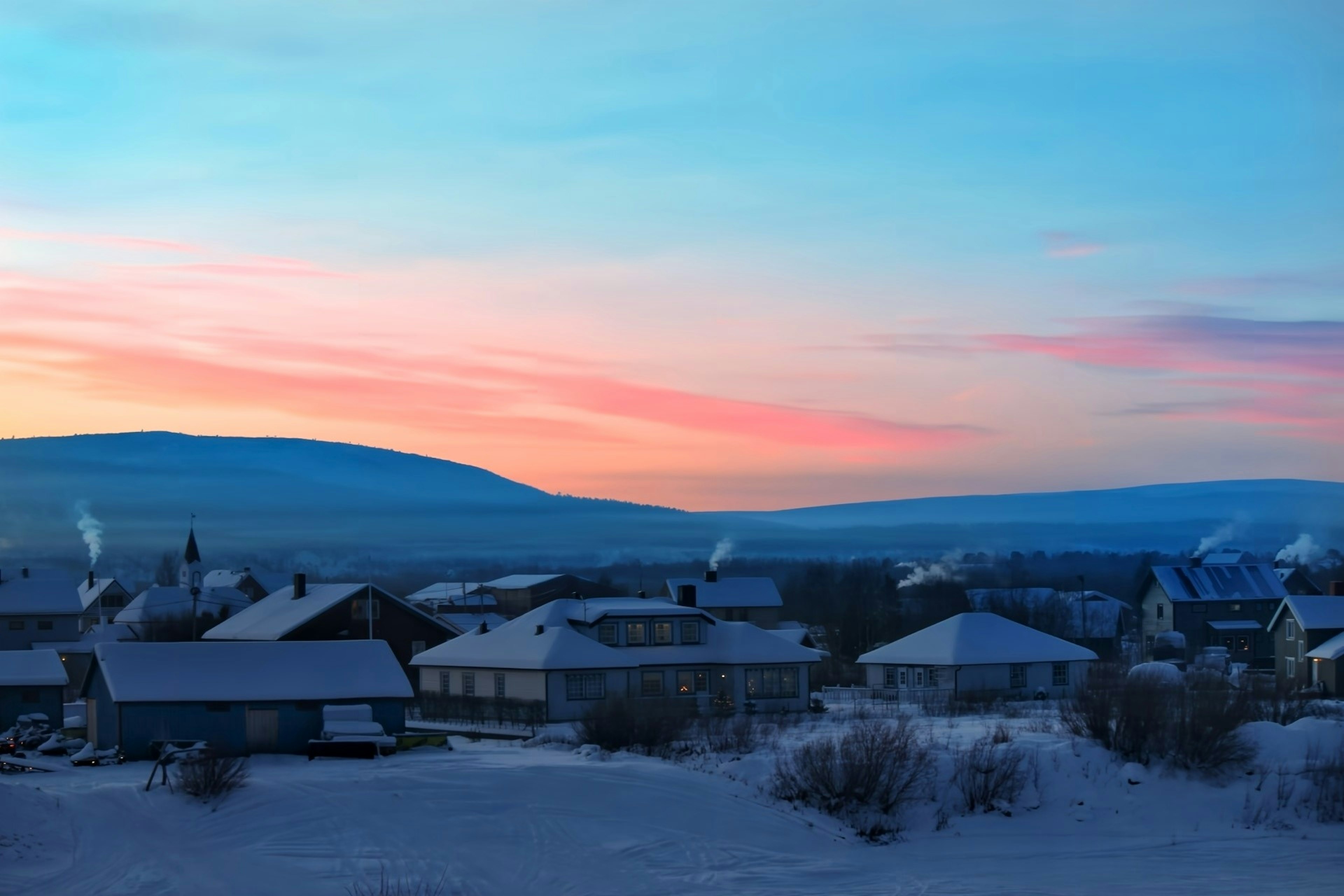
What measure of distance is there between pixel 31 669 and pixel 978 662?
126 feet

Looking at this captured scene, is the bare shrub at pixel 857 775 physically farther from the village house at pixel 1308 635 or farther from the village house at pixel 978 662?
the village house at pixel 1308 635

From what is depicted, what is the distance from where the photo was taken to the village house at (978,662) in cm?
6762

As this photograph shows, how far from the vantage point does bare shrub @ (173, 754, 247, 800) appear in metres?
36.3

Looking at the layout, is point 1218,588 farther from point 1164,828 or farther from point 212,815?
point 212,815

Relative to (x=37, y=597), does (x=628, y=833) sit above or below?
below

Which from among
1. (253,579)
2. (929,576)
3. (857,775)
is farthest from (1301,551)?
(857,775)

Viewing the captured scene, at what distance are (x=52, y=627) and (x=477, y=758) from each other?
157 feet

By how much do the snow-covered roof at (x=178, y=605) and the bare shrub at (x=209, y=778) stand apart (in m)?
48.4

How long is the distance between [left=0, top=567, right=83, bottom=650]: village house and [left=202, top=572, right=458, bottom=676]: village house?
15.0m

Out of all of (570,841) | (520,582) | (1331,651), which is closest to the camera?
(570,841)

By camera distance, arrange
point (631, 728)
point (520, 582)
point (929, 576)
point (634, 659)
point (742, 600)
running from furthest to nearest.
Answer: point (929, 576)
point (520, 582)
point (742, 600)
point (634, 659)
point (631, 728)

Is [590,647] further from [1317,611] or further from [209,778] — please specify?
[1317,611]

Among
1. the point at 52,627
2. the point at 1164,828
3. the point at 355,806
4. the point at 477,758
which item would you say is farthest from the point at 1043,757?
the point at 52,627

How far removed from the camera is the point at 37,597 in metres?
83.4
